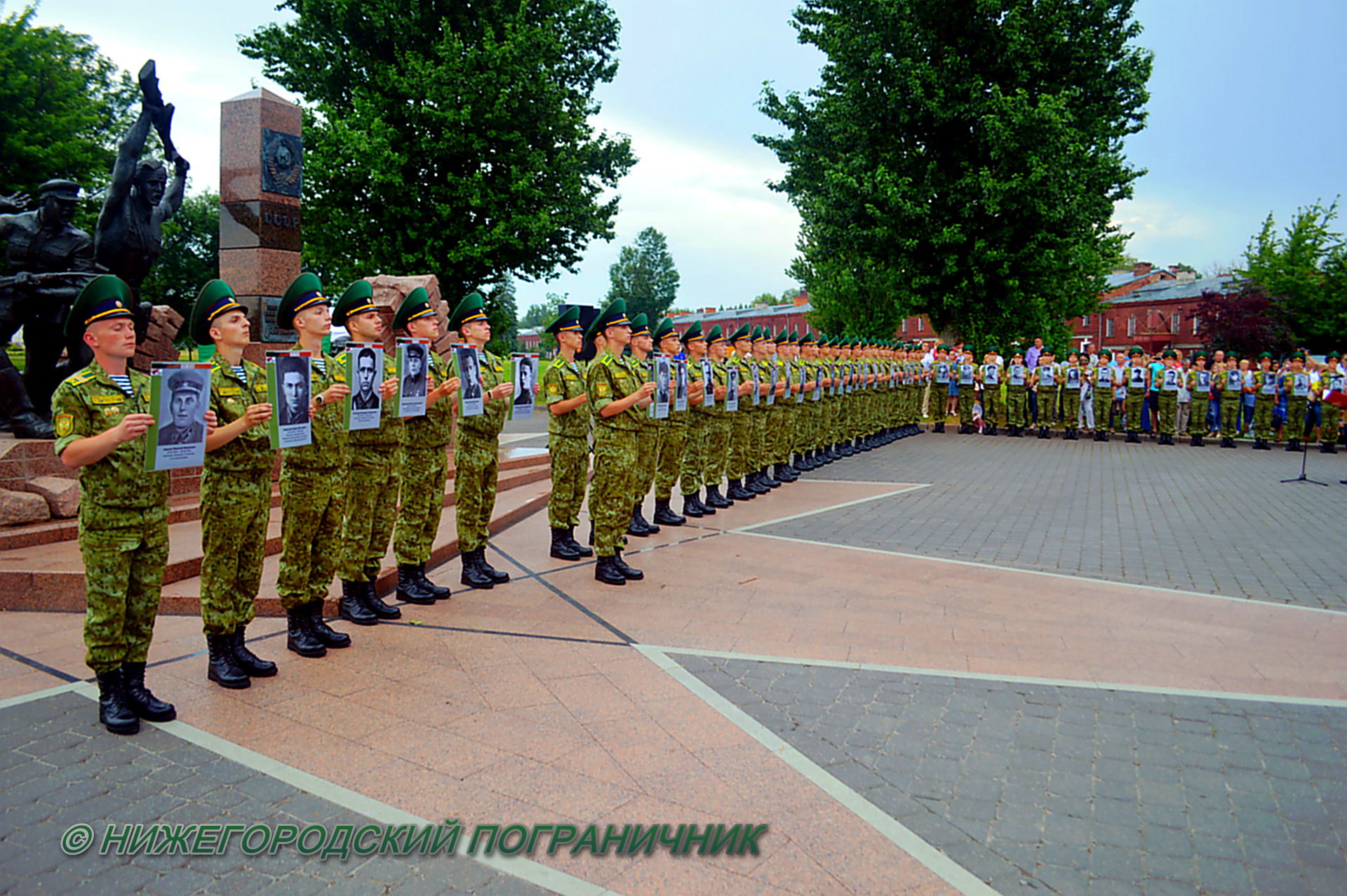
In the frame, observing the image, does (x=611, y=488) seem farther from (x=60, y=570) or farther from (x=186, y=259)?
(x=186, y=259)

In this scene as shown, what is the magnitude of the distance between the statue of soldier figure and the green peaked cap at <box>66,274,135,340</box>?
430 centimetres

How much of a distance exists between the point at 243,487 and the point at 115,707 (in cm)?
113

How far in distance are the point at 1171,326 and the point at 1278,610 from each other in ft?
207

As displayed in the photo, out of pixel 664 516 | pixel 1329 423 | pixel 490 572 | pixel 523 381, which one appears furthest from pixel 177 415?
pixel 1329 423

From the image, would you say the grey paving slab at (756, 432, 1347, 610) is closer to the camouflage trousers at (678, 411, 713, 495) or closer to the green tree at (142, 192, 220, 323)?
the camouflage trousers at (678, 411, 713, 495)

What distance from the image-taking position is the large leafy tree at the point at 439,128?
2072cm

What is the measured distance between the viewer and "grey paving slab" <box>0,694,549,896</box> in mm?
2758

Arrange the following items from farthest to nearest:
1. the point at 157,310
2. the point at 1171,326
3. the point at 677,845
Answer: the point at 1171,326 → the point at 157,310 → the point at 677,845

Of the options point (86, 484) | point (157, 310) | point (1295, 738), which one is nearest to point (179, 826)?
point (86, 484)

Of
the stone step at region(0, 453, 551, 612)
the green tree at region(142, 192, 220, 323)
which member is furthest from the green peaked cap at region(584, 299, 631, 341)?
the green tree at region(142, 192, 220, 323)

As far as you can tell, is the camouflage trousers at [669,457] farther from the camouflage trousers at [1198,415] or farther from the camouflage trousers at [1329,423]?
the camouflage trousers at [1329,423]

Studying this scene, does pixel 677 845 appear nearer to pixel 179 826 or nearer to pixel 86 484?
pixel 179 826

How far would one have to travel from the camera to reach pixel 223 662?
4.37 m

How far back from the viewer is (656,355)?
802cm
